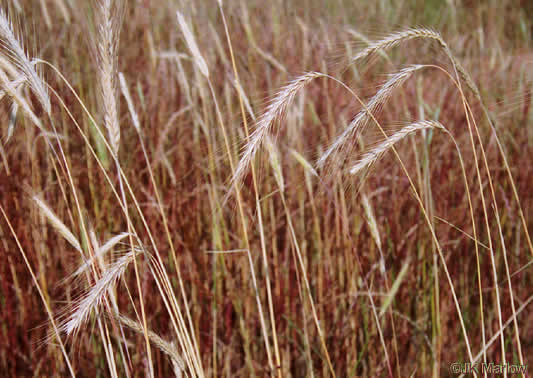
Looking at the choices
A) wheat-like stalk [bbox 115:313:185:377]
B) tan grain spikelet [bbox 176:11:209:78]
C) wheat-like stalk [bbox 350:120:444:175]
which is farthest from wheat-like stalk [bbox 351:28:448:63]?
wheat-like stalk [bbox 115:313:185:377]

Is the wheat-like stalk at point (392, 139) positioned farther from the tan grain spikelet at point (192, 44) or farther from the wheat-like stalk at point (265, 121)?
the tan grain spikelet at point (192, 44)

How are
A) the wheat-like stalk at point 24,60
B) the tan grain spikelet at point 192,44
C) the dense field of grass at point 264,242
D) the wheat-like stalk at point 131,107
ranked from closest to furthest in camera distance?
1. the wheat-like stalk at point 24,60
2. the tan grain spikelet at point 192,44
3. the wheat-like stalk at point 131,107
4. the dense field of grass at point 264,242

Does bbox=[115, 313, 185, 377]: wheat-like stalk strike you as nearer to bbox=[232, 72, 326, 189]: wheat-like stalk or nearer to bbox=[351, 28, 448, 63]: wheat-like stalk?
bbox=[232, 72, 326, 189]: wheat-like stalk

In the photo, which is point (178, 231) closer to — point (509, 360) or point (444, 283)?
point (444, 283)

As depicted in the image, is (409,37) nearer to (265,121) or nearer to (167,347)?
(265,121)

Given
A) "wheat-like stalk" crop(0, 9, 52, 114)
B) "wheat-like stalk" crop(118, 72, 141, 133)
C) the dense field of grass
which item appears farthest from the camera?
the dense field of grass

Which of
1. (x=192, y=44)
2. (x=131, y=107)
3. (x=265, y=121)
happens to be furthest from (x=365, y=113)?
(x=131, y=107)

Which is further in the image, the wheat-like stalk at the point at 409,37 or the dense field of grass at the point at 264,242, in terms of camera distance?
Answer: the dense field of grass at the point at 264,242

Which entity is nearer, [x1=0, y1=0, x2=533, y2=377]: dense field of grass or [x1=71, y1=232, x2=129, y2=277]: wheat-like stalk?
[x1=71, y1=232, x2=129, y2=277]: wheat-like stalk

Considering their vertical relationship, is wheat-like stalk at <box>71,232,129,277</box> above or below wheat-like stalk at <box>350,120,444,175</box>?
below

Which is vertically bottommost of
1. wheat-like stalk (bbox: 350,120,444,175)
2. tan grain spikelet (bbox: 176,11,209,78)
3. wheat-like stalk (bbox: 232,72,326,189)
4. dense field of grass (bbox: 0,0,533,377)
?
dense field of grass (bbox: 0,0,533,377)

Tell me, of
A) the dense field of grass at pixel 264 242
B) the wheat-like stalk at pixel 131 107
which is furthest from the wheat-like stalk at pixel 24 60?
the wheat-like stalk at pixel 131 107

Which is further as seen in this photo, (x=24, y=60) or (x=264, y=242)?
(x=264, y=242)

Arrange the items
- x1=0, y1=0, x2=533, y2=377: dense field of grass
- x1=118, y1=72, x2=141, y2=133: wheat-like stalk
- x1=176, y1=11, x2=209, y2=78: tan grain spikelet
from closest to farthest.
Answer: x1=176, y1=11, x2=209, y2=78: tan grain spikelet → x1=118, y1=72, x2=141, y2=133: wheat-like stalk → x1=0, y1=0, x2=533, y2=377: dense field of grass
